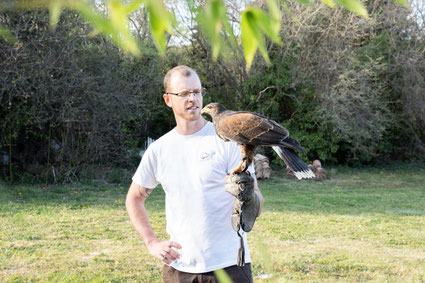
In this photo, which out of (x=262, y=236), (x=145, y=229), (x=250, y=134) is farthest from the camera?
(x=262, y=236)

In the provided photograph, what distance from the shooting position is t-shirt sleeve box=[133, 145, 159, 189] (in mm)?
2920

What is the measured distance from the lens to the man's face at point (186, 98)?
107 inches

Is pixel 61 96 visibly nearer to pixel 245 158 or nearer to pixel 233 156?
pixel 233 156

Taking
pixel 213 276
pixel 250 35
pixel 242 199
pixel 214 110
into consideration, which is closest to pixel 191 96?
pixel 214 110

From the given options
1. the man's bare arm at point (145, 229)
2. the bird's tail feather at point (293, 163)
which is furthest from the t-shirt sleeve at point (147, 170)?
the bird's tail feather at point (293, 163)

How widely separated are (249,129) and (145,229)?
38.7 inches

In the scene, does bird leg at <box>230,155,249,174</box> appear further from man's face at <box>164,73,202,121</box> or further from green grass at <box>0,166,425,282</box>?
green grass at <box>0,166,425,282</box>

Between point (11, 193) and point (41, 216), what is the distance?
8.43 feet

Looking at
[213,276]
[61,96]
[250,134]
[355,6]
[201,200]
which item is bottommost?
[213,276]

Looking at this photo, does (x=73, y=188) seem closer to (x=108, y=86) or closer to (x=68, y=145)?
(x=68, y=145)

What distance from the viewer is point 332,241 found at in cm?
732

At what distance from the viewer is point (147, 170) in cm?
294

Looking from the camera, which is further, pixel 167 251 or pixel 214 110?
pixel 214 110

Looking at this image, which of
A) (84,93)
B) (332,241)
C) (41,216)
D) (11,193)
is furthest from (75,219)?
(332,241)
